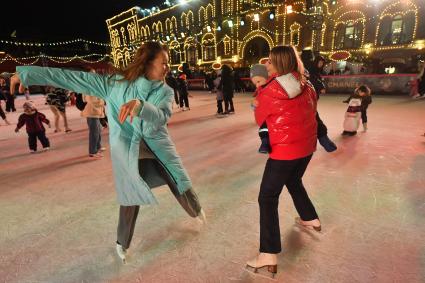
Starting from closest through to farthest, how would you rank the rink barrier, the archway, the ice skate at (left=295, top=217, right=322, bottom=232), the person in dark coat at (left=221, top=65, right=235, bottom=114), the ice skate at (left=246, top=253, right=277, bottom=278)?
the ice skate at (left=246, top=253, right=277, bottom=278), the ice skate at (left=295, top=217, right=322, bottom=232), the person in dark coat at (left=221, top=65, right=235, bottom=114), the rink barrier, the archway

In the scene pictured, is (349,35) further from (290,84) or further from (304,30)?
(290,84)

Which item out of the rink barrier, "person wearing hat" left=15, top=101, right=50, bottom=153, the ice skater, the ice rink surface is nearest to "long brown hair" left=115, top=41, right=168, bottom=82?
the ice rink surface

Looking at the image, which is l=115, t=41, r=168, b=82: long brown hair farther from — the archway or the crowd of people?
the archway

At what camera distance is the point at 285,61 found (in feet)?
6.02

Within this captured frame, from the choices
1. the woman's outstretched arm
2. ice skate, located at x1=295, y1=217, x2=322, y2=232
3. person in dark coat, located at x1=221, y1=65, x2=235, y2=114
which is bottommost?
ice skate, located at x1=295, y1=217, x2=322, y2=232

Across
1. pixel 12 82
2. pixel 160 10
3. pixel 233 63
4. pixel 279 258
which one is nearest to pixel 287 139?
pixel 279 258

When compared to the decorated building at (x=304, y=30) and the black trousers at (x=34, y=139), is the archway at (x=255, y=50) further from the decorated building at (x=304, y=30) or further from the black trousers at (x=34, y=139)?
the black trousers at (x=34, y=139)

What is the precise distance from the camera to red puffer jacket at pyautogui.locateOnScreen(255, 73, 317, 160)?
5.87ft

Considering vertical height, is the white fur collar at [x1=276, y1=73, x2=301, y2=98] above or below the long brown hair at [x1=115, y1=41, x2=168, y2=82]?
below

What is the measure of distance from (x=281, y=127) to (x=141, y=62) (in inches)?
40.6

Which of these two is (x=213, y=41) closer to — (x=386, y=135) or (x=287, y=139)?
(x=386, y=135)

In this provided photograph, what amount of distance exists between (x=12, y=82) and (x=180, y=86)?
8687 mm

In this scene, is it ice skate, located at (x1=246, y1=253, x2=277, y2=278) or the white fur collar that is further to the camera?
ice skate, located at (x1=246, y1=253, x2=277, y2=278)

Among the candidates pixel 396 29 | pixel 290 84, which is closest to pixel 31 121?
pixel 290 84
